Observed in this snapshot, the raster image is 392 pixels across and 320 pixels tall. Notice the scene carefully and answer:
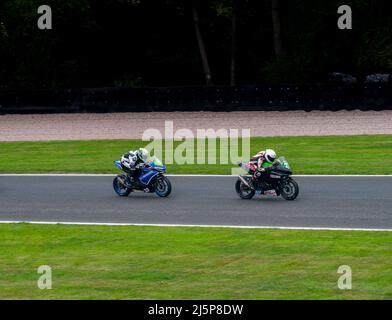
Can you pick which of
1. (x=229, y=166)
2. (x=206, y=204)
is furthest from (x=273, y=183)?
(x=229, y=166)

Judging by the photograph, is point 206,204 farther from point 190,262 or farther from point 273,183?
point 190,262

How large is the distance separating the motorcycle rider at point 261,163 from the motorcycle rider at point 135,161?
2.02 m

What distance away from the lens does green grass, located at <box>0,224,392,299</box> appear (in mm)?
9922

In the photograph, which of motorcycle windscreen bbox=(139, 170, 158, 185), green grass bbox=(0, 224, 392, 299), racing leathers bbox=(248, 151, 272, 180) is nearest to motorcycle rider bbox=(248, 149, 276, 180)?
racing leathers bbox=(248, 151, 272, 180)

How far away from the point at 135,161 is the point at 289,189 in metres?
2.91

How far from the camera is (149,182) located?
679 inches

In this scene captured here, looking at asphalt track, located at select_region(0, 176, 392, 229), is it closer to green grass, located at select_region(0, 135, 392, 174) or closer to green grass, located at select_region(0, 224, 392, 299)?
green grass, located at select_region(0, 224, 392, 299)
